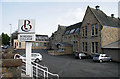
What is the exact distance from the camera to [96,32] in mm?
22078

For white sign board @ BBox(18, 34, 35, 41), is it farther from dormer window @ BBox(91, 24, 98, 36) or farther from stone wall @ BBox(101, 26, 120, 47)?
dormer window @ BBox(91, 24, 98, 36)

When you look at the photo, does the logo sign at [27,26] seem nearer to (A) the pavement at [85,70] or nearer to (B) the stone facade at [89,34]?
(A) the pavement at [85,70]

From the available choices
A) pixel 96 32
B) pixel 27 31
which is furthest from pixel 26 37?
pixel 96 32

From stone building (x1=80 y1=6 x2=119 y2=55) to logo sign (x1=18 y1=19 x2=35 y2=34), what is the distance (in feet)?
56.8

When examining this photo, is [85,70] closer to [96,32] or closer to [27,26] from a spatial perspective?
[27,26]

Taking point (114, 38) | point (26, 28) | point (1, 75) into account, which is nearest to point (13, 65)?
point (1, 75)

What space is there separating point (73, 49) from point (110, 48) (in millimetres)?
13637

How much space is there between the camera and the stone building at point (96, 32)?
67.2ft

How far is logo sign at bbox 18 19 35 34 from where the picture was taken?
6.77 metres

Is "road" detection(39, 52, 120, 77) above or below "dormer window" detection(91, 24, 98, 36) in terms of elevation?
below

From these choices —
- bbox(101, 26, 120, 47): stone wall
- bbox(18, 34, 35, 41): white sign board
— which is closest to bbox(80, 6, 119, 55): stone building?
bbox(101, 26, 120, 47): stone wall

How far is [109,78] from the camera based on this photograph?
8.19 metres

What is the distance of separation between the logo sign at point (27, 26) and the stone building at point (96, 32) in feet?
56.8

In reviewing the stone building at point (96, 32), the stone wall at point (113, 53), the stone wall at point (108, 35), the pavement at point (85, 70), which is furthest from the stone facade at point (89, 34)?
the pavement at point (85, 70)
